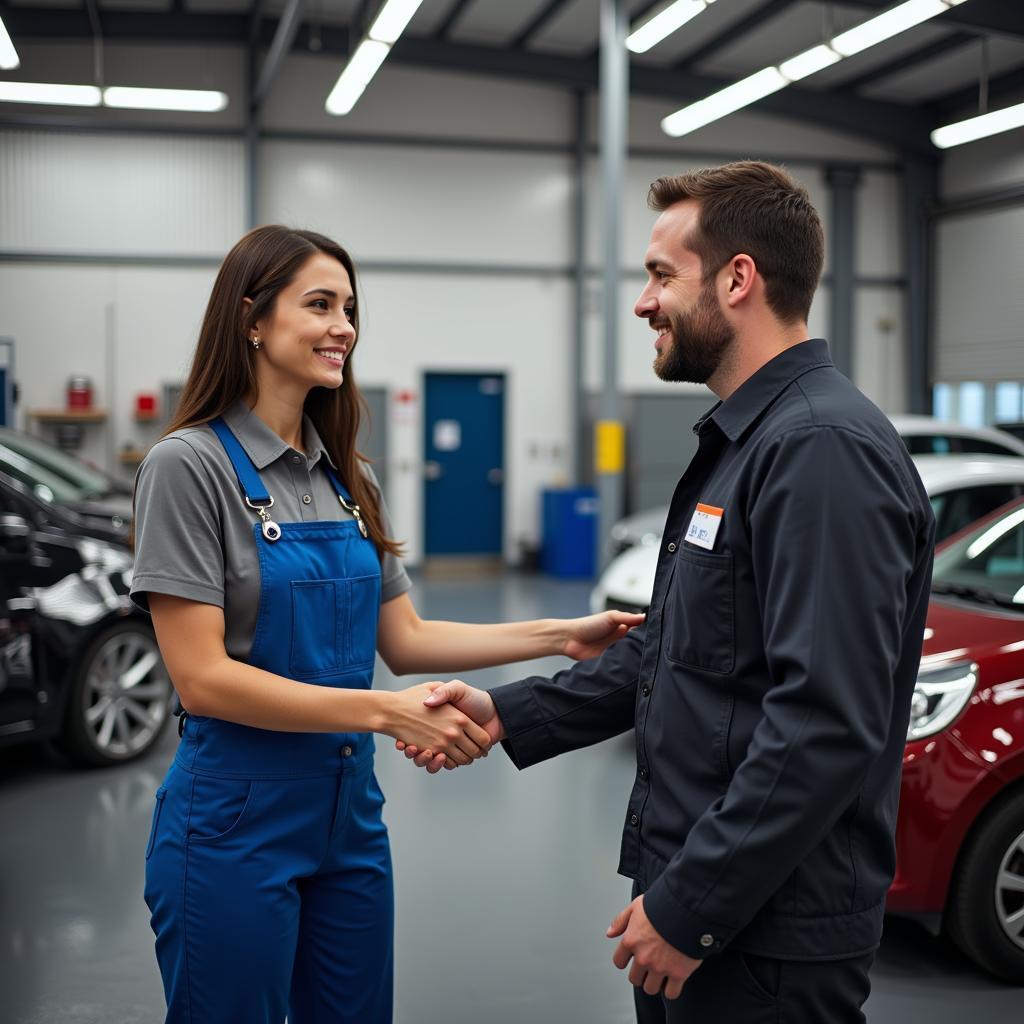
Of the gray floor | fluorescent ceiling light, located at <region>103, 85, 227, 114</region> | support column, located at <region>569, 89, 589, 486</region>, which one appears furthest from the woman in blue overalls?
support column, located at <region>569, 89, 589, 486</region>

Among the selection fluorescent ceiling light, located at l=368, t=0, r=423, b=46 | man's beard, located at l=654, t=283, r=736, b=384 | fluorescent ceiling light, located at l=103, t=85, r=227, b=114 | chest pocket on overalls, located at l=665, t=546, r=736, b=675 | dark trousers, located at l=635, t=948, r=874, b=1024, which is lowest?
dark trousers, located at l=635, t=948, r=874, b=1024

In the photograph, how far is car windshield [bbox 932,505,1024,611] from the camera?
3.59 m

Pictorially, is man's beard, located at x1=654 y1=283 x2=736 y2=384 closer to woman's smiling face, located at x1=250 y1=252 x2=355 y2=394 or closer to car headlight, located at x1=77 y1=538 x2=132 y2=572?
woman's smiling face, located at x1=250 y1=252 x2=355 y2=394

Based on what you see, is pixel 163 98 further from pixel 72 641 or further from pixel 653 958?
pixel 653 958

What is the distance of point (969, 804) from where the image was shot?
114 inches

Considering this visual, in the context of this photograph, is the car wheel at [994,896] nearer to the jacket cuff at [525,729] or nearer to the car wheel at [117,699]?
the jacket cuff at [525,729]

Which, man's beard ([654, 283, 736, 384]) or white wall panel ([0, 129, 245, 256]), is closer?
man's beard ([654, 283, 736, 384])

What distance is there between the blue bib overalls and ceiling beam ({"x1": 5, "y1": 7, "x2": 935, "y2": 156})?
10.3 metres

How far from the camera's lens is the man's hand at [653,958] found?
4.52ft

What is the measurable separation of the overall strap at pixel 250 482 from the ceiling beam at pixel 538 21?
1025 centimetres

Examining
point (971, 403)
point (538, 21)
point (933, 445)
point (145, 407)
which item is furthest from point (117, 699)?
point (971, 403)

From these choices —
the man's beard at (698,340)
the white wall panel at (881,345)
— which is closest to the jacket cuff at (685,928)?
the man's beard at (698,340)

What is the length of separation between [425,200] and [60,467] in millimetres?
7685

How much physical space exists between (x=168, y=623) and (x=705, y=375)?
896 millimetres
